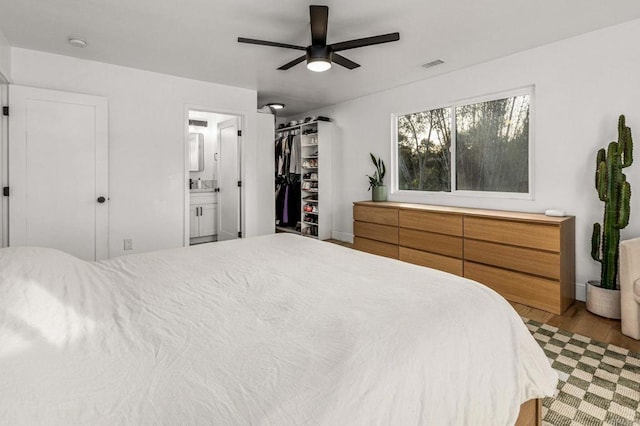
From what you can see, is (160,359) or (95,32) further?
(95,32)

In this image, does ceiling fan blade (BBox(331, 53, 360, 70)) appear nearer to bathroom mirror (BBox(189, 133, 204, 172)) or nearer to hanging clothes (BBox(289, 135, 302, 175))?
hanging clothes (BBox(289, 135, 302, 175))

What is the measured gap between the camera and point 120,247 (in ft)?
12.7

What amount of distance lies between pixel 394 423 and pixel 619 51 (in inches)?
145

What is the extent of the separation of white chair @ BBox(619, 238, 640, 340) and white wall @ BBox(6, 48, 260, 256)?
14.5 feet

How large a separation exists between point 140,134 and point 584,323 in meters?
4.79

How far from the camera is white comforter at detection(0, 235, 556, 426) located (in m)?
0.75

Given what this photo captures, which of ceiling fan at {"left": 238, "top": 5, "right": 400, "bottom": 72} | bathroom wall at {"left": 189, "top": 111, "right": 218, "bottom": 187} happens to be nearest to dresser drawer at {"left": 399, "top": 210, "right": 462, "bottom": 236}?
Answer: ceiling fan at {"left": 238, "top": 5, "right": 400, "bottom": 72}

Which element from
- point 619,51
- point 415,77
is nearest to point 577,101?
point 619,51

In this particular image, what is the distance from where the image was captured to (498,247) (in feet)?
10.5

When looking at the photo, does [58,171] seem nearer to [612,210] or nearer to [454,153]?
[454,153]

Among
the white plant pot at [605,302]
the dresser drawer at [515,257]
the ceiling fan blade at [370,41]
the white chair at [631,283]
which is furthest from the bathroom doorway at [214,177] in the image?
the white chair at [631,283]

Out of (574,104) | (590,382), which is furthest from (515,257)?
(574,104)

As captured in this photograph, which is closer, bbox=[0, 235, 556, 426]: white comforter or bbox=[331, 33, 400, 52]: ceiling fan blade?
bbox=[0, 235, 556, 426]: white comforter

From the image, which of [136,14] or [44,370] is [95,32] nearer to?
[136,14]
